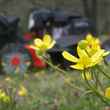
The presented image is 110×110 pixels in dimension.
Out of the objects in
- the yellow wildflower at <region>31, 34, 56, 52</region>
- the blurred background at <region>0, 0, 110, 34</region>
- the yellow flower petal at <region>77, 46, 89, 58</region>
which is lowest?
the yellow flower petal at <region>77, 46, 89, 58</region>

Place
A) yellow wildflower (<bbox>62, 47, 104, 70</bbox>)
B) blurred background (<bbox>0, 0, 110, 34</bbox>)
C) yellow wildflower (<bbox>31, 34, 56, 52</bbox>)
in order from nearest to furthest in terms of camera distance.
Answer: yellow wildflower (<bbox>62, 47, 104, 70</bbox>) → yellow wildflower (<bbox>31, 34, 56, 52</bbox>) → blurred background (<bbox>0, 0, 110, 34</bbox>)

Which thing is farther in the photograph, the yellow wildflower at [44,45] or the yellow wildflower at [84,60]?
the yellow wildflower at [44,45]

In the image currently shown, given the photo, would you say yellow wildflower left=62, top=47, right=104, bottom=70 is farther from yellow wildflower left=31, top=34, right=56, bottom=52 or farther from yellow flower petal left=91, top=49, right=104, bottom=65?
yellow wildflower left=31, top=34, right=56, bottom=52

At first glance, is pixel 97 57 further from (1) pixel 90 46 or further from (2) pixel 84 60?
(1) pixel 90 46

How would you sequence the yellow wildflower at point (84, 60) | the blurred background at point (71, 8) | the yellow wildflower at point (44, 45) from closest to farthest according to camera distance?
the yellow wildflower at point (84, 60)
the yellow wildflower at point (44, 45)
the blurred background at point (71, 8)

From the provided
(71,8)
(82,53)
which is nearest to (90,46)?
(82,53)

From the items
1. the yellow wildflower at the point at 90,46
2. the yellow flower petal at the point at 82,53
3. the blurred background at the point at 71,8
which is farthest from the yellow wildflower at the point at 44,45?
the blurred background at the point at 71,8

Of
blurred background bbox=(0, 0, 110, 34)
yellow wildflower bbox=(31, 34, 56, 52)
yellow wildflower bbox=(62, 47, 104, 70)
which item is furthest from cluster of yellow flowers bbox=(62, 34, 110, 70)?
blurred background bbox=(0, 0, 110, 34)

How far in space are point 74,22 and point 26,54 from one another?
1437mm

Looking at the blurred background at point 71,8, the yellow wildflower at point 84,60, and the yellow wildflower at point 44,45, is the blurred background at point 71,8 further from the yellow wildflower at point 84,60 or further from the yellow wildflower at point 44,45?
the yellow wildflower at point 84,60

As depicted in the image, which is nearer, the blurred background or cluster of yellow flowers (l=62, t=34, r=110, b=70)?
cluster of yellow flowers (l=62, t=34, r=110, b=70)

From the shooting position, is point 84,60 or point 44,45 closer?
point 84,60

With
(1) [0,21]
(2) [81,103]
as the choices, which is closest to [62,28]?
(1) [0,21]

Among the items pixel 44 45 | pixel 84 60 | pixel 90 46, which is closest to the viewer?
pixel 84 60
